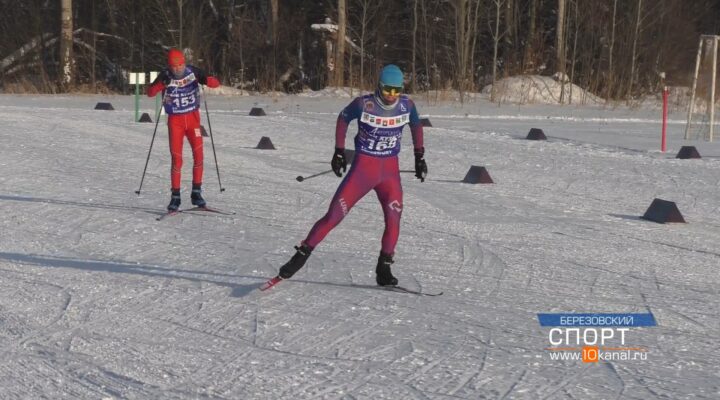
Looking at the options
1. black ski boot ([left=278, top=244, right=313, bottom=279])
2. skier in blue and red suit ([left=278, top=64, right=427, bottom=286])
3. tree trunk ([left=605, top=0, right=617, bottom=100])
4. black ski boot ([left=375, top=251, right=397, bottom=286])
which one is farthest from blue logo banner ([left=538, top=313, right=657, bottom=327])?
tree trunk ([left=605, top=0, right=617, bottom=100])

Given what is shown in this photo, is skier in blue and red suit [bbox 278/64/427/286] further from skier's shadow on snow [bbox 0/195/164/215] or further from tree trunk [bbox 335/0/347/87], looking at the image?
tree trunk [bbox 335/0/347/87]

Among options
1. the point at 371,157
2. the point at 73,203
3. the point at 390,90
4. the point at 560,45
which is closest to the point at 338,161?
the point at 371,157

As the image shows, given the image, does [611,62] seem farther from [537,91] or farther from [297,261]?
[297,261]

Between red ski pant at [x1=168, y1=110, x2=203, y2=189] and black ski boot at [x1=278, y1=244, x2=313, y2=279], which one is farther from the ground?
red ski pant at [x1=168, y1=110, x2=203, y2=189]

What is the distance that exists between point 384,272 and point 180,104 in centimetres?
442

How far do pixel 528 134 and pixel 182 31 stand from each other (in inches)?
755

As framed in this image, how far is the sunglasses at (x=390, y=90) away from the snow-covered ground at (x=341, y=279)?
1409 millimetres

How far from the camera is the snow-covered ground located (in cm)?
628

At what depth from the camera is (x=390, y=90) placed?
8.09 meters

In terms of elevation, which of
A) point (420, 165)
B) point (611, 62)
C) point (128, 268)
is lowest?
point (128, 268)

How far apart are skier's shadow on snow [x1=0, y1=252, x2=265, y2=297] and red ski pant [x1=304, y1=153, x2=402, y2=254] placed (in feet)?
2.46

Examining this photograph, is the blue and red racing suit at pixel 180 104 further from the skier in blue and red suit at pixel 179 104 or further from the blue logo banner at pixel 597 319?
the blue logo banner at pixel 597 319

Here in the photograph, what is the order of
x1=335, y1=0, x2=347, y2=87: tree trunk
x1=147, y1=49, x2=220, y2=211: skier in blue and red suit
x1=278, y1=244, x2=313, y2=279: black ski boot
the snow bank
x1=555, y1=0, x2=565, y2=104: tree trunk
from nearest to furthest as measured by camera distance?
x1=278, y1=244, x2=313, y2=279: black ski boot, x1=147, y1=49, x2=220, y2=211: skier in blue and red suit, the snow bank, x1=555, y1=0, x2=565, y2=104: tree trunk, x1=335, y1=0, x2=347, y2=87: tree trunk

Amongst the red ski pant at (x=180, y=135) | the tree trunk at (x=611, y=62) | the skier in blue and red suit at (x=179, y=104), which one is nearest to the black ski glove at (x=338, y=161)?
the skier in blue and red suit at (x=179, y=104)
